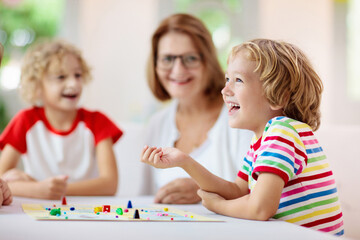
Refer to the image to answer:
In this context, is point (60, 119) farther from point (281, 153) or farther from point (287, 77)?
point (281, 153)

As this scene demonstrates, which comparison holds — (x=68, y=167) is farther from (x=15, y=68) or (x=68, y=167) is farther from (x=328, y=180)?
(x=15, y=68)

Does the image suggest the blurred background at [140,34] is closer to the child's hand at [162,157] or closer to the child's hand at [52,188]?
the child's hand at [52,188]

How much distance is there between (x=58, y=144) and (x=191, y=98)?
0.63 metres

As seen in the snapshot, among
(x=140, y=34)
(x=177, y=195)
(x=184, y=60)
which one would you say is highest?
(x=140, y=34)

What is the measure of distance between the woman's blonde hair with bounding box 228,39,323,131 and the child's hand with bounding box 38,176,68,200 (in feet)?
2.50

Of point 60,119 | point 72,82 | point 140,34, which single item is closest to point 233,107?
point 72,82

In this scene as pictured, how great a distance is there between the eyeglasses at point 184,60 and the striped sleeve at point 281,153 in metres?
1.06

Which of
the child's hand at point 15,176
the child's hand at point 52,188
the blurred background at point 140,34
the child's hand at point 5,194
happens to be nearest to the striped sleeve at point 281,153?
the child's hand at point 5,194

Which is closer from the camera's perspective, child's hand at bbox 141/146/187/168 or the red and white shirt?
child's hand at bbox 141/146/187/168

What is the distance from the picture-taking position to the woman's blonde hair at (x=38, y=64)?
2174 millimetres

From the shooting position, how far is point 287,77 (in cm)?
125

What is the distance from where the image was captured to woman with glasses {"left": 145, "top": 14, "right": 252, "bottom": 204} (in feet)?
6.75

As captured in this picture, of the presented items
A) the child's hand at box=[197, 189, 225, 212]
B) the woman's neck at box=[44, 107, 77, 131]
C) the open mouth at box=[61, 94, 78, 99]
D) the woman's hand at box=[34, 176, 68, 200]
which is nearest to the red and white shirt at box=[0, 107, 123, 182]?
the woman's neck at box=[44, 107, 77, 131]

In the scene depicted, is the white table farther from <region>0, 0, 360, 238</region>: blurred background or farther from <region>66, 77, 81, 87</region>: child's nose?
<region>0, 0, 360, 238</region>: blurred background
